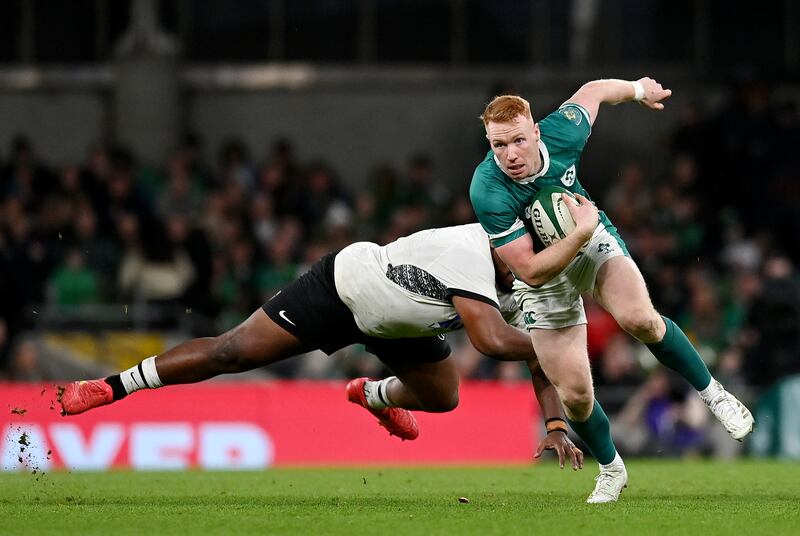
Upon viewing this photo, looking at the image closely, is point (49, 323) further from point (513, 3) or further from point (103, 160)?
point (513, 3)

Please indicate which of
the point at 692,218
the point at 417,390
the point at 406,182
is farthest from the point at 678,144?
the point at 417,390

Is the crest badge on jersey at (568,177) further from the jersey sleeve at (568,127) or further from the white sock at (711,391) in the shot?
the white sock at (711,391)

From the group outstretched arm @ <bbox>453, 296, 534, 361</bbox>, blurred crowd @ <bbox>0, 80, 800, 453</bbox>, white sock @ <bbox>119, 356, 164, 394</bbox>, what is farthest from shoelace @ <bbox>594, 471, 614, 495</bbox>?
blurred crowd @ <bbox>0, 80, 800, 453</bbox>

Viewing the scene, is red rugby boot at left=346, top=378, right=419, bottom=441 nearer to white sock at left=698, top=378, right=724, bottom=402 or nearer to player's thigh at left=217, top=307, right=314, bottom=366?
player's thigh at left=217, top=307, right=314, bottom=366

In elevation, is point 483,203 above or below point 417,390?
above

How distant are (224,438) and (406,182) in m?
5.80

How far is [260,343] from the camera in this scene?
26.1 ft

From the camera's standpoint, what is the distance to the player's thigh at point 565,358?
752 cm

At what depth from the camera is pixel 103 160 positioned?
55.1 ft

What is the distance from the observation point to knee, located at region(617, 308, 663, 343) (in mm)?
7293

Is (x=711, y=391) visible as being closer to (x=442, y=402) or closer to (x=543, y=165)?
(x=543, y=165)

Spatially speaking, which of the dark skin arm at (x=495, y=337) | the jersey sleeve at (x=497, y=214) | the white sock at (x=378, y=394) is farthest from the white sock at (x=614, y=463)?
the white sock at (x=378, y=394)

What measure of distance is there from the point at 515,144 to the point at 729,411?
179 centimetres

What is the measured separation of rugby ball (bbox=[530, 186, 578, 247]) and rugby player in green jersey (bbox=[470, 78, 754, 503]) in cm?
6
